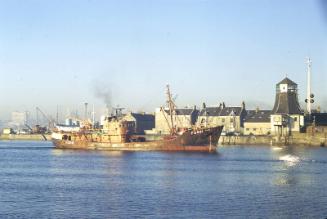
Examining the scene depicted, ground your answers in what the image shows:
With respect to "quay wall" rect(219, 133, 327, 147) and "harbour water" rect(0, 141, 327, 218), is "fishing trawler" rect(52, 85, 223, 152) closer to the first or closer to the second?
"quay wall" rect(219, 133, 327, 147)

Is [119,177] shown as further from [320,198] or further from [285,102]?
[285,102]

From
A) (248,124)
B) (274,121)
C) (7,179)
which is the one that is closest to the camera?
(7,179)

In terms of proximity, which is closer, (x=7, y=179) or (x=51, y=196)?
(x=51, y=196)

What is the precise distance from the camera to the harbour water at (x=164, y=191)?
36.5 m

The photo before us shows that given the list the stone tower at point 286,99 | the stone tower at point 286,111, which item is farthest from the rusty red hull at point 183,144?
the stone tower at point 286,99

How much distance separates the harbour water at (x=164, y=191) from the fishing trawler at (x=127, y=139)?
3107cm

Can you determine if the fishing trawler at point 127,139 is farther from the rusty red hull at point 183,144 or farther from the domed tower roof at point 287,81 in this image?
the domed tower roof at point 287,81

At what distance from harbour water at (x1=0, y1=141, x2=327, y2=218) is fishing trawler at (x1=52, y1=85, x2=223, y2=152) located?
1223 inches

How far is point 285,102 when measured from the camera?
133875 mm

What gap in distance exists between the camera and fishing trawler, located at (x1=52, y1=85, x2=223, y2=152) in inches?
3976

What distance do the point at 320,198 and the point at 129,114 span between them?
398ft

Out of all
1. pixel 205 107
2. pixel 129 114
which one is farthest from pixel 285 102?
pixel 129 114

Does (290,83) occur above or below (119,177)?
above

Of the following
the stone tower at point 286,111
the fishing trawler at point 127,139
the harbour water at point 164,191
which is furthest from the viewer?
the stone tower at point 286,111
